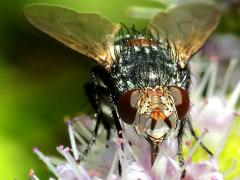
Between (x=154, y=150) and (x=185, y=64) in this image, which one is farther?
(x=185, y=64)

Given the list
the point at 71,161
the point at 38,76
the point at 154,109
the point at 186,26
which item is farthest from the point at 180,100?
the point at 38,76

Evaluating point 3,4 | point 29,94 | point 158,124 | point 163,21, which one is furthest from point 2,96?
point 158,124

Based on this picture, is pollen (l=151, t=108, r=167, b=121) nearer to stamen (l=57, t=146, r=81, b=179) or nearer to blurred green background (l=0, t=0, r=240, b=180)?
stamen (l=57, t=146, r=81, b=179)

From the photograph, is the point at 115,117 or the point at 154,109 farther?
the point at 115,117

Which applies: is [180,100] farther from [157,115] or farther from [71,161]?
[71,161]

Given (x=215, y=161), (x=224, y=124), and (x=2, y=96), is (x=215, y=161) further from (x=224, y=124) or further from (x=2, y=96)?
(x=2, y=96)

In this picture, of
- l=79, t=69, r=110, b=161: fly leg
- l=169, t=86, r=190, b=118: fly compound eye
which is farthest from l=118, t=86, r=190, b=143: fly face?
l=79, t=69, r=110, b=161: fly leg
